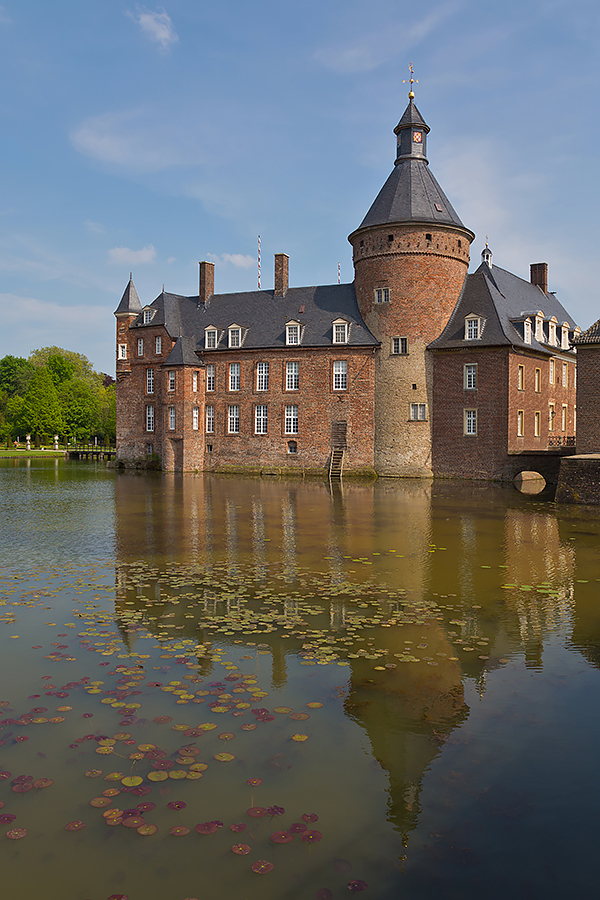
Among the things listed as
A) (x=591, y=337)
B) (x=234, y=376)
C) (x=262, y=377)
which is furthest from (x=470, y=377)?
(x=234, y=376)

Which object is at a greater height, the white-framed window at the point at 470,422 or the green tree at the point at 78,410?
the green tree at the point at 78,410

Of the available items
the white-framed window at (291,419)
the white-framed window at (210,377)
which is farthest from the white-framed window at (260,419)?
the white-framed window at (210,377)

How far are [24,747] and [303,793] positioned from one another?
7.00ft

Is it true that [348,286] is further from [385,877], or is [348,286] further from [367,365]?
[385,877]

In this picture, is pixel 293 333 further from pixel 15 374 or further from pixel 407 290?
pixel 15 374

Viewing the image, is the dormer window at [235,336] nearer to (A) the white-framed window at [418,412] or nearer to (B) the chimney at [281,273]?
(B) the chimney at [281,273]

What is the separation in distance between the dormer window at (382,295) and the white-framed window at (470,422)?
26.0ft

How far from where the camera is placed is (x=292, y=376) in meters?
43.3

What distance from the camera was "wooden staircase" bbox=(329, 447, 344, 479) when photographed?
135 ft

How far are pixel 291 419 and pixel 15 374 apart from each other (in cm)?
7904

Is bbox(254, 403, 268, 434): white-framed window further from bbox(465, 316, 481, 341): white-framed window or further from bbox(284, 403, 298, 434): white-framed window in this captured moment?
bbox(465, 316, 481, 341): white-framed window

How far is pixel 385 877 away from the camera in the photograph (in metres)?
3.80

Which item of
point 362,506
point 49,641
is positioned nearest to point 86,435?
point 362,506

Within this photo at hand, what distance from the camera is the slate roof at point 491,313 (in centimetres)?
3728
